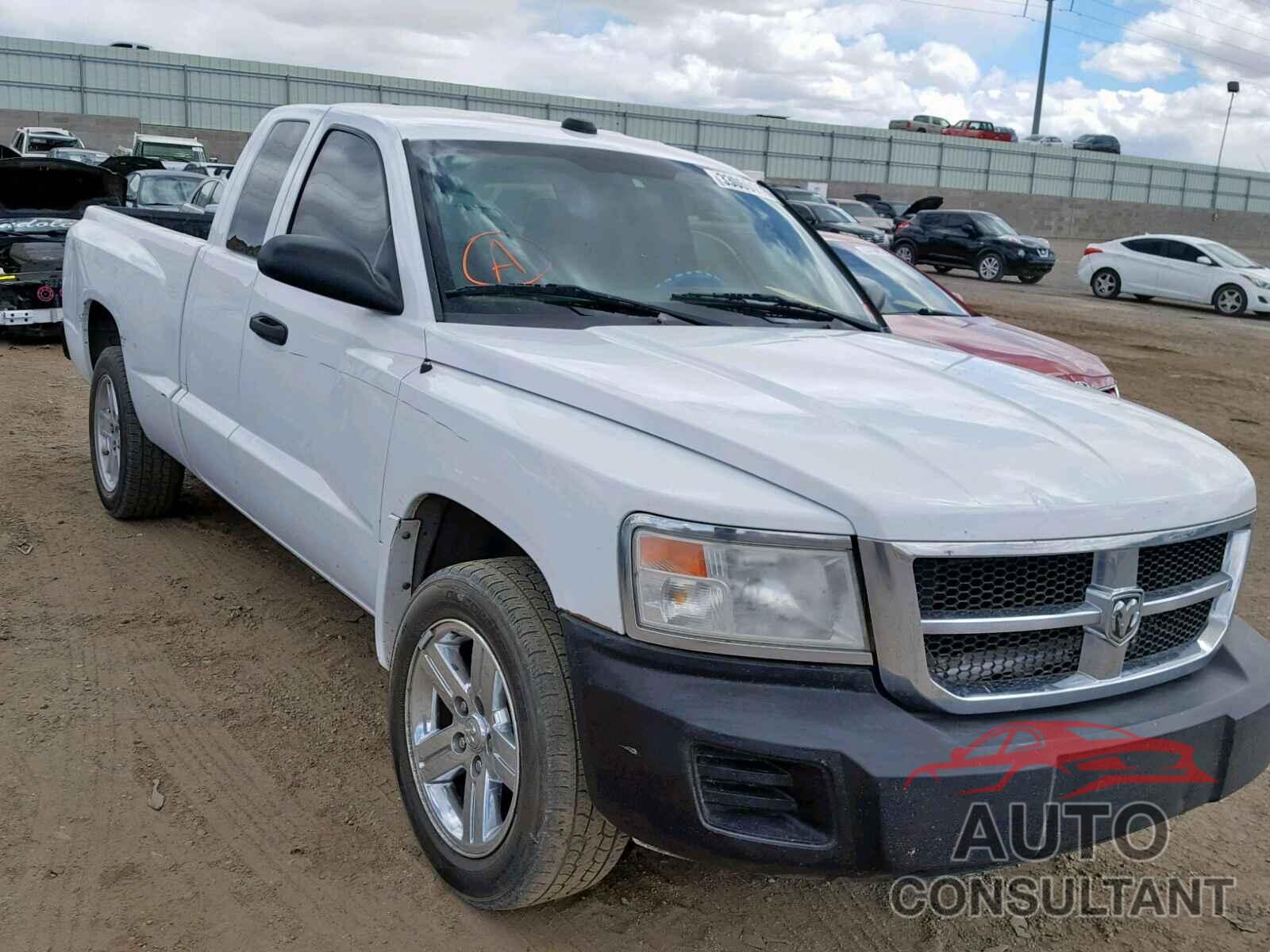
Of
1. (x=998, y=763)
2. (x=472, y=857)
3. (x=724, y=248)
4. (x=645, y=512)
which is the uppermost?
(x=724, y=248)

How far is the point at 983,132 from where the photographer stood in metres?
57.6

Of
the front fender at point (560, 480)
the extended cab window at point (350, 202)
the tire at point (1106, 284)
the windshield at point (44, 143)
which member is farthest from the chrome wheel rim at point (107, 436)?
the windshield at point (44, 143)

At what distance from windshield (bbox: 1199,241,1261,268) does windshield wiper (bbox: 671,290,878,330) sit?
20.7 metres

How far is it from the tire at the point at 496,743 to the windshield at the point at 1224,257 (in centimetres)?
2226

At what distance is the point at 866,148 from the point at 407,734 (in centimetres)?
5377

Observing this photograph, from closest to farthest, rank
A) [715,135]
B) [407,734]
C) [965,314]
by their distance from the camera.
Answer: [407,734]
[965,314]
[715,135]

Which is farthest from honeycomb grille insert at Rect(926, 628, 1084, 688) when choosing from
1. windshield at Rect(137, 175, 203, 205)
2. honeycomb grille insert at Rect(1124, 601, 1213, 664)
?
windshield at Rect(137, 175, 203, 205)

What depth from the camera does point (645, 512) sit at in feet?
7.44

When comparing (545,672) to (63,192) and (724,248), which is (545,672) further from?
(63,192)

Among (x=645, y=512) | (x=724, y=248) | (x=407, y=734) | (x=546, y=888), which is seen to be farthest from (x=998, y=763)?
(x=724, y=248)

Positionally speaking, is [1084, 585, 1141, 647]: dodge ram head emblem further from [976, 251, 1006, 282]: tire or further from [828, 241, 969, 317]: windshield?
[976, 251, 1006, 282]: tire

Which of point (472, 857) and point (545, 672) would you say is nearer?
point (545, 672)

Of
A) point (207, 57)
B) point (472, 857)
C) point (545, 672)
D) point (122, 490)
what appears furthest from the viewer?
point (207, 57)

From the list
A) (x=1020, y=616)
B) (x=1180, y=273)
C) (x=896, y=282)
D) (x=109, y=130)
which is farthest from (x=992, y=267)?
(x=109, y=130)
